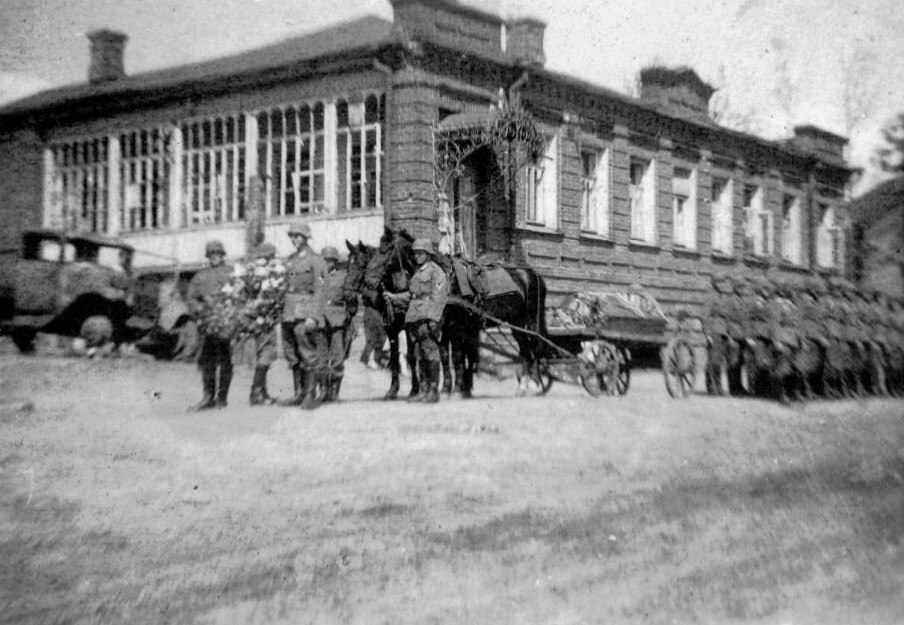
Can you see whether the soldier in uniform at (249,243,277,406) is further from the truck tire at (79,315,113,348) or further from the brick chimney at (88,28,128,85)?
the brick chimney at (88,28,128,85)

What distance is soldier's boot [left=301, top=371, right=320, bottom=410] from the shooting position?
5629mm

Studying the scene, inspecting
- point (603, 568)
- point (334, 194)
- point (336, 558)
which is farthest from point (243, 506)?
point (334, 194)

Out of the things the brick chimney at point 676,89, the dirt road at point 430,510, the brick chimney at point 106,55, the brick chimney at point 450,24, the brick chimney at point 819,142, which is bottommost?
the dirt road at point 430,510

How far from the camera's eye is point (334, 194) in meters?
8.95

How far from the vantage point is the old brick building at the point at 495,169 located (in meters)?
5.98

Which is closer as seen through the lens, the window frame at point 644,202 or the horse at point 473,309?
the window frame at point 644,202

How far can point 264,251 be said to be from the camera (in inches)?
266

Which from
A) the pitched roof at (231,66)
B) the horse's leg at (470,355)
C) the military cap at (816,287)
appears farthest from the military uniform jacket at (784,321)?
the pitched roof at (231,66)

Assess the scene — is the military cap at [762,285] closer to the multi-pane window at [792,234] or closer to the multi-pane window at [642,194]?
the multi-pane window at [792,234]

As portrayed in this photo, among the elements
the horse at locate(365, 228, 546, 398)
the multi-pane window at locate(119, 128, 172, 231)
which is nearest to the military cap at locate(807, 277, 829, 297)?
the horse at locate(365, 228, 546, 398)

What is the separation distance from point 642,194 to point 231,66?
11.0 ft

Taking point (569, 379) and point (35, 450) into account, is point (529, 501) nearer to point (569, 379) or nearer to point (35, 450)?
point (35, 450)

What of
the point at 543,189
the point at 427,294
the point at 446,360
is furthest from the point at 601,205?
the point at 446,360

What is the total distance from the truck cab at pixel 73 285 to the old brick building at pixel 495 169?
0.18m
